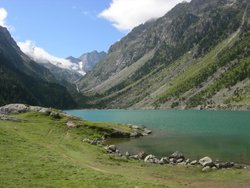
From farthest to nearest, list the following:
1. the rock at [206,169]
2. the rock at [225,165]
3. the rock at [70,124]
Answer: the rock at [70,124], the rock at [225,165], the rock at [206,169]

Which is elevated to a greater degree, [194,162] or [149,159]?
[194,162]

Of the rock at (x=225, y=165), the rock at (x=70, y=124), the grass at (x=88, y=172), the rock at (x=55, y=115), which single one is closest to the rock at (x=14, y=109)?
the rock at (x=55, y=115)

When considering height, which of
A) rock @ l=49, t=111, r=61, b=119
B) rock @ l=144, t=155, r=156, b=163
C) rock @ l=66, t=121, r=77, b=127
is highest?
rock @ l=49, t=111, r=61, b=119

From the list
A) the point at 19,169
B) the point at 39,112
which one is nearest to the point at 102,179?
the point at 19,169

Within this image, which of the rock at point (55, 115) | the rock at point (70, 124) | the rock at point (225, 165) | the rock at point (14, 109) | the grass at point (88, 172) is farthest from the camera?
the rock at point (14, 109)

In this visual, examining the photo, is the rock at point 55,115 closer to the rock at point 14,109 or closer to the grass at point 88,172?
the rock at point 14,109

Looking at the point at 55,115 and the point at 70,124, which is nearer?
the point at 70,124

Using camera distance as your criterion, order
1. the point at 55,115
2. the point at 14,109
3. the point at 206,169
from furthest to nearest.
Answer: the point at 14,109 → the point at 55,115 → the point at 206,169

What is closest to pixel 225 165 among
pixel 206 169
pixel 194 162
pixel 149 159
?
pixel 206 169

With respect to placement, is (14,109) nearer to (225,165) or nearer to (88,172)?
(225,165)

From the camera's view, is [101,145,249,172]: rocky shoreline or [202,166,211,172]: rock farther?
[101,145,249,172]: rocky shoreline

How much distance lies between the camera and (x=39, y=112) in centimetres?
12675

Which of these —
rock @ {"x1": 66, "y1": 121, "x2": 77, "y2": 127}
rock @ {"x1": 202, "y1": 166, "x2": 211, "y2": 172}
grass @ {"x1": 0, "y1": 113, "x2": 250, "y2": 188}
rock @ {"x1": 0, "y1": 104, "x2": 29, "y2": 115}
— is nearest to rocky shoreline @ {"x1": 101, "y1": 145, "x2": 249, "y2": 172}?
rock @ {"x1": 202, "y1": 166, "x2": 211, "y2": 172}

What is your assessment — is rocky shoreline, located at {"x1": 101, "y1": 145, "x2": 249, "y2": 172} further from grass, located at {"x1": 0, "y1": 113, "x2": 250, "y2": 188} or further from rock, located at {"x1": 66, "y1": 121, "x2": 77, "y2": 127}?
rock, located at {"x1": 66, "y1": 121, "x2": 77, "y2": 127}
